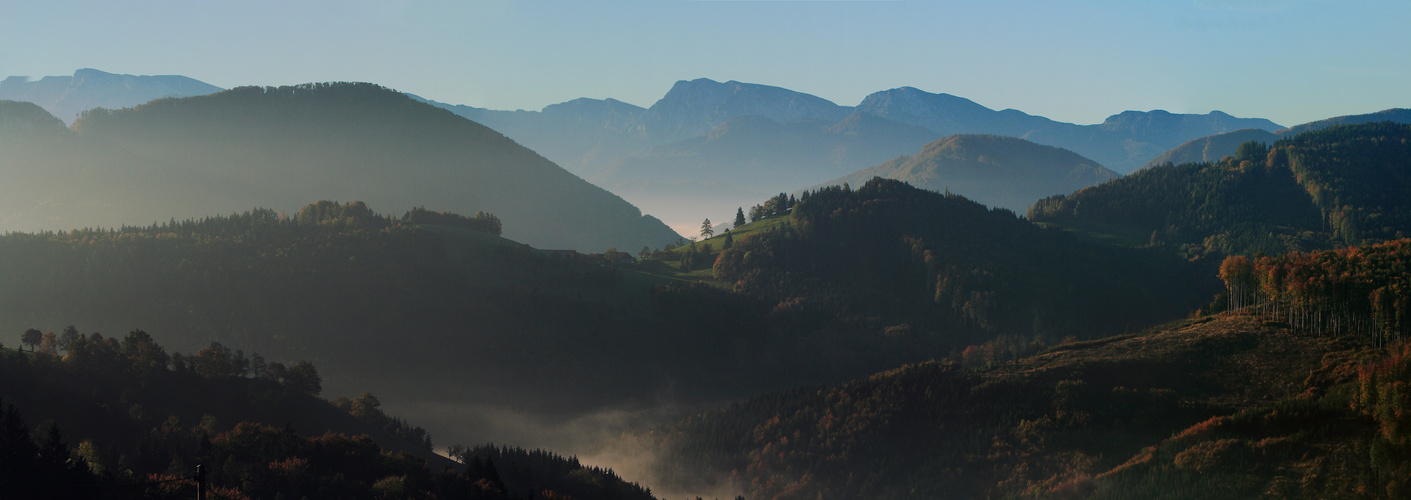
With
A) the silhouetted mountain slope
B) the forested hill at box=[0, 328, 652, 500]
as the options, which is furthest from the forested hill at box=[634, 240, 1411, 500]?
the forested hill at box=[0, 328, 652, 500]

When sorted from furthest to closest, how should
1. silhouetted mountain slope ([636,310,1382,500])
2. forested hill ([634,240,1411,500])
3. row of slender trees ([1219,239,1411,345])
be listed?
row of slender trees ([1219,239,1411,345])
silhouetted mountain slope ([636,310,1382,500])
forested hill ([634,240,1411,500])

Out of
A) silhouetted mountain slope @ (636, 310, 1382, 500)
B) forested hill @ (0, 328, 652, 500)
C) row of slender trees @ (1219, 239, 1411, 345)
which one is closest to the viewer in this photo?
forested hill @ (0, 328, 652, 500)

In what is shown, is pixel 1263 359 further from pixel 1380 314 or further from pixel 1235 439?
pixel 1235 439

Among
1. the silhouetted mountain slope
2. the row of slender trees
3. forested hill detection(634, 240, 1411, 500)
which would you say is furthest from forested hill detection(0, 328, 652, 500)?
the row of slender trees

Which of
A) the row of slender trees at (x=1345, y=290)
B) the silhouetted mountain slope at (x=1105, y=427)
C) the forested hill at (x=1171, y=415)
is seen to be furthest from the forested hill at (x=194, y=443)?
the row of slender trees at (x=1345, y=290)

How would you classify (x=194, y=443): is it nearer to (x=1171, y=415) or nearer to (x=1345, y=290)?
(x=1171, y=415)

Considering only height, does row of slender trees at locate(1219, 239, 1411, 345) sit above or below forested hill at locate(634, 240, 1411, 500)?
above

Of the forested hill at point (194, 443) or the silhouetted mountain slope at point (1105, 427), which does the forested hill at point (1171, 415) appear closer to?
the silhouetted mountain slope at point (1105, 427)

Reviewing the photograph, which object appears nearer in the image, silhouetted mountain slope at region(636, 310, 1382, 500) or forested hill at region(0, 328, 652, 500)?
forested hill at region(0, 328, 652, 500)

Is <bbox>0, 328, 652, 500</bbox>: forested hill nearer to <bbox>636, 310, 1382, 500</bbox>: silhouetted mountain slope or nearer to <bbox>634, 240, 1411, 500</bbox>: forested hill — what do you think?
<bbox>636, 310, 1382, 500</bbox>: silhouetted mountain slope

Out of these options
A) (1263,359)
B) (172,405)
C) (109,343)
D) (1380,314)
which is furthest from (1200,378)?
(109,343)

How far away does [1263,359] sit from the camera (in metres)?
→ 136

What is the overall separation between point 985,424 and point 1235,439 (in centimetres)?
5240

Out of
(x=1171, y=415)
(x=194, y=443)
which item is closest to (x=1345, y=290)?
(x=1171, y=415)
